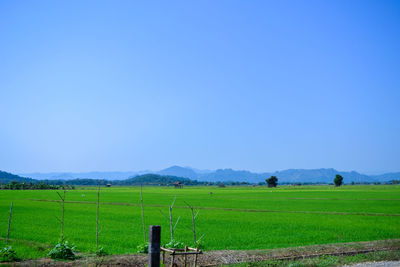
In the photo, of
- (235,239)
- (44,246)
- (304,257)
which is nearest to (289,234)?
(235,239)

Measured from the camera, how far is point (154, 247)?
4.62m

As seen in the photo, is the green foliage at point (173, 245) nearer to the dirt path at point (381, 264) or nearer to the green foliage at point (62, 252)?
the green foliage at point (62, 252)

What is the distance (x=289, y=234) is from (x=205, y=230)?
444 cm

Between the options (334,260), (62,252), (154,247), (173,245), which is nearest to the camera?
(154,247)

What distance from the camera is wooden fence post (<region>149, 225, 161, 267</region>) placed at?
455 cm

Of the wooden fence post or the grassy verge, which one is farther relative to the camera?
the grassy verge

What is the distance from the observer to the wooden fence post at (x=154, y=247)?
4555mm

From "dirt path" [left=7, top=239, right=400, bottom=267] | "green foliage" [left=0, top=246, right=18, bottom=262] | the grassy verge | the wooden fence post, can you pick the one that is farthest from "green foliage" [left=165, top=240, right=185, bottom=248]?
the wooden fence post

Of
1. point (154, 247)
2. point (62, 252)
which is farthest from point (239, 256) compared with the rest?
point (154, 247)

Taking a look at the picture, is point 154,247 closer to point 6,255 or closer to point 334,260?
point 334,260

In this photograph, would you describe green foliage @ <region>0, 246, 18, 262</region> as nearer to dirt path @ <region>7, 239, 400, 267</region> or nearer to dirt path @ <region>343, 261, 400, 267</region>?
dirt path @ <region>7, 239, 400, 267</region>

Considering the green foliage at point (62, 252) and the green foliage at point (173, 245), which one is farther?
the green foliage at point (62, 252)

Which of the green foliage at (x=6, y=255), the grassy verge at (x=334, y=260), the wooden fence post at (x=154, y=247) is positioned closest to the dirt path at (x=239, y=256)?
the grassy verge at (x=334, y=260)

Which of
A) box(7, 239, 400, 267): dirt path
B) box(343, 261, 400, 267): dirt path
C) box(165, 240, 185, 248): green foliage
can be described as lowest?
box(7, 239, 400, 267): dirt path
